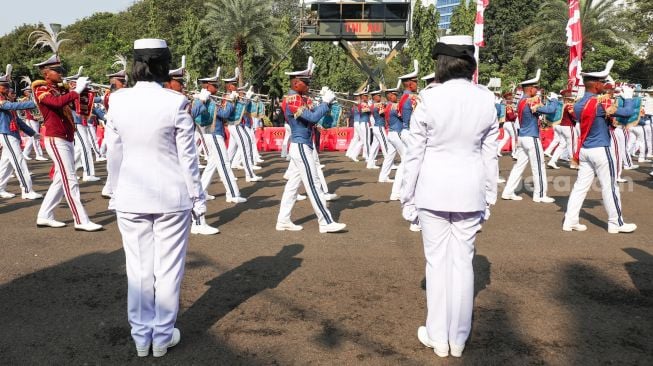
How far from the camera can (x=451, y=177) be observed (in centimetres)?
351

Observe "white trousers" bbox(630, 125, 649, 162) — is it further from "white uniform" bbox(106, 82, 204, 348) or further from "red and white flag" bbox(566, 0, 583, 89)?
"white uniform" bbox(106, 82, 204, 348)

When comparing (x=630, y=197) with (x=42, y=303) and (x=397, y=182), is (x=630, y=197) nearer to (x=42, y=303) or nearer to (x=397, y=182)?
(x=397, y=182)

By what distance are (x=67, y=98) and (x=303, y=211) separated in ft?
12.5

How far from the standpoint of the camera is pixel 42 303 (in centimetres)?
469

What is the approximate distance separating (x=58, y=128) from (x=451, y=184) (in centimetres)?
543

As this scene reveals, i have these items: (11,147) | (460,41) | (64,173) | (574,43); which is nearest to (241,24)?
(11,147)

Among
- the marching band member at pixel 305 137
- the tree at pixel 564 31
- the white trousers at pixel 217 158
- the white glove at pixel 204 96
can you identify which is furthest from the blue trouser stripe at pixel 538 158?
the tree at pixel 564 31

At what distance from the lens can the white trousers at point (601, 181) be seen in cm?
716

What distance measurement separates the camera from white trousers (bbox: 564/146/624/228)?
7.16 meters

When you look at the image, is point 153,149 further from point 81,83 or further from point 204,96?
point 204,96

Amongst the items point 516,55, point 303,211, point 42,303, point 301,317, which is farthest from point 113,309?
point 516,55

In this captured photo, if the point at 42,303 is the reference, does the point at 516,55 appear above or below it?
above

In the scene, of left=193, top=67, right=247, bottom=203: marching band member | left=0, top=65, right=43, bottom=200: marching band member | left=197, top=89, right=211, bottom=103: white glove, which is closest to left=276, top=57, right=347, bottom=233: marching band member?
left=197, top=89, right=211, bottom=103: white glove

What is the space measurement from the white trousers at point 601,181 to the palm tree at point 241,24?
26.5m
